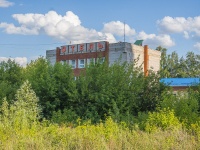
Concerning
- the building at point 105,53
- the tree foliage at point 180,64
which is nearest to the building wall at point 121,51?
the building at point 105,53

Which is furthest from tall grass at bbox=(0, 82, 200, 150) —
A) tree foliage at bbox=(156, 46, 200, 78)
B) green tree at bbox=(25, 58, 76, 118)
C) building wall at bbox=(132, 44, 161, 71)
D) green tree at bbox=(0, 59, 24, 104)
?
tree foliage at bbox=(156, 46, 200, 78)

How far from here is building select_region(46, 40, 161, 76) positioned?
46.0m

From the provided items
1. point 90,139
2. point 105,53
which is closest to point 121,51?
point 105,53

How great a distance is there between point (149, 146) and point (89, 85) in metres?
9.22

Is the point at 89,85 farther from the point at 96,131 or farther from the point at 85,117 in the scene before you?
the point at 96,131

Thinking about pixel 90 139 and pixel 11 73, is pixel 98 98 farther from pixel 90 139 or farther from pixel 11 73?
pixel 11 73

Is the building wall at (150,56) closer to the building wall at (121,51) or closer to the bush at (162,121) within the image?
the building wall at (121,51)

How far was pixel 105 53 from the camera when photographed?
155 ft

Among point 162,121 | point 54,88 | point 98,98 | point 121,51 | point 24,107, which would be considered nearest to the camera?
point 162,121

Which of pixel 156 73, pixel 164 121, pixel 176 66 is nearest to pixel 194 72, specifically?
pixel 176 66

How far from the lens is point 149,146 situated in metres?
6.88

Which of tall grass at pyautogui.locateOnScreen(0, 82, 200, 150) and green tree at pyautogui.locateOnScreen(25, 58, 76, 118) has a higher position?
green tree at pyautogui.locateOnScreen(25, 58, 76, 118)

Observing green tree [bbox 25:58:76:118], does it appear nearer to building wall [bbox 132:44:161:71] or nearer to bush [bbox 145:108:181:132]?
bush [bbox 145:108:181:132]

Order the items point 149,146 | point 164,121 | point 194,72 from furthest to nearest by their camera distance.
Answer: point 194,72, point 164,121, point 149,146
